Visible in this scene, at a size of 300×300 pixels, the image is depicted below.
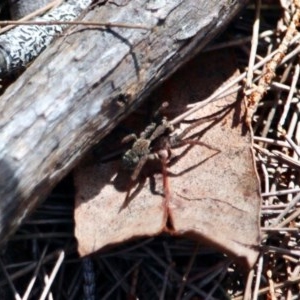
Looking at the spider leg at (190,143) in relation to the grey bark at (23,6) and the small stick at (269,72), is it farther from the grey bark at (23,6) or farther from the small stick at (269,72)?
the grey bark at (23,6)

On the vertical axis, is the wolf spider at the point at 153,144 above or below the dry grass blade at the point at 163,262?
above

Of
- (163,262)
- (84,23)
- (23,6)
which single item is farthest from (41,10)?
(163,262)

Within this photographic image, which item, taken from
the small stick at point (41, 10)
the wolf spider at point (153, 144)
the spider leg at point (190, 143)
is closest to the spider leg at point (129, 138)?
the wolf spider at point (153, 144)

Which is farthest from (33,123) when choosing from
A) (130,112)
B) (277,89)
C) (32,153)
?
(277,89)

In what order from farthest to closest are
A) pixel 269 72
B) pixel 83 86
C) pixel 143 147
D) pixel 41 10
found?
pixel 41 10 → pixel 269 72 → pixel 143 147 → pixel 83 86

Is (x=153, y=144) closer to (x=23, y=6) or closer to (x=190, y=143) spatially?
(x=190, y=143)

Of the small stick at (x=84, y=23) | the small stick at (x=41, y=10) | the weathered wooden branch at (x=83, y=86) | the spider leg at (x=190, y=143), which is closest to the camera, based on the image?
the weathered wooden branch at (x=83, y=86)

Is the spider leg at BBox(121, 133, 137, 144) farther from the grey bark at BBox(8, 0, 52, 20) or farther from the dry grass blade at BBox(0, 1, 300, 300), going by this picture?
the grey bark at BBox(8, 0, 52, 20)
